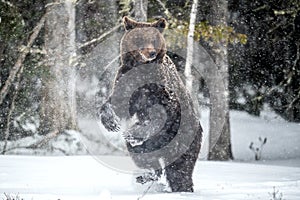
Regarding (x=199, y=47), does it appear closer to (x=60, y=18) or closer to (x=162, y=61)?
(x=60, y=18)

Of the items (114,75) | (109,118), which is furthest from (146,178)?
(114,75)

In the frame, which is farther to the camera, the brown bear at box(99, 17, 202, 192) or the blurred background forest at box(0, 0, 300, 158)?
the blurred background forest at box(0, 0, 300, 158)

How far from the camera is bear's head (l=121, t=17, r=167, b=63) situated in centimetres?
650

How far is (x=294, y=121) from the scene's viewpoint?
65.5ft

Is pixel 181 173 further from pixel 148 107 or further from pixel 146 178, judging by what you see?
pixel 148 107

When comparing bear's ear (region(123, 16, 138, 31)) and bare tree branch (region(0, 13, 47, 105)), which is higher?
bear's ear (region(123, 16, 138, 31))

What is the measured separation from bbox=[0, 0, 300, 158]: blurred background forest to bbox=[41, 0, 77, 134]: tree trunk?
0.02m

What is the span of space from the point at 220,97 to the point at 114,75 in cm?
351

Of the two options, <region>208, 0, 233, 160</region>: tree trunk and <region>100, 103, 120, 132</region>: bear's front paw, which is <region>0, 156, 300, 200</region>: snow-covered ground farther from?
<region>208, 0, 233, 160</region>: tree trunk

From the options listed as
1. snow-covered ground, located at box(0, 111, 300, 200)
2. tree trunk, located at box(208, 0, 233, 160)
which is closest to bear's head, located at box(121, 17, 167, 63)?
snow-covered ground, located at box(0, 111, 300, 200)

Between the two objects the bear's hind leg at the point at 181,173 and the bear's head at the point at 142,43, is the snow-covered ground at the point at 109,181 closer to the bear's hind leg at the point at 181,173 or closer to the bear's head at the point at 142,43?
the bear's hind leg at the point at 181,173

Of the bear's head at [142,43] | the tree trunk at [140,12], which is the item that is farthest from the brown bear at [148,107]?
the tree trunk at [140,12]

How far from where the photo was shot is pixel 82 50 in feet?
55.5

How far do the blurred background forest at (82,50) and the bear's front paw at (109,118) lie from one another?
19.6 feet
